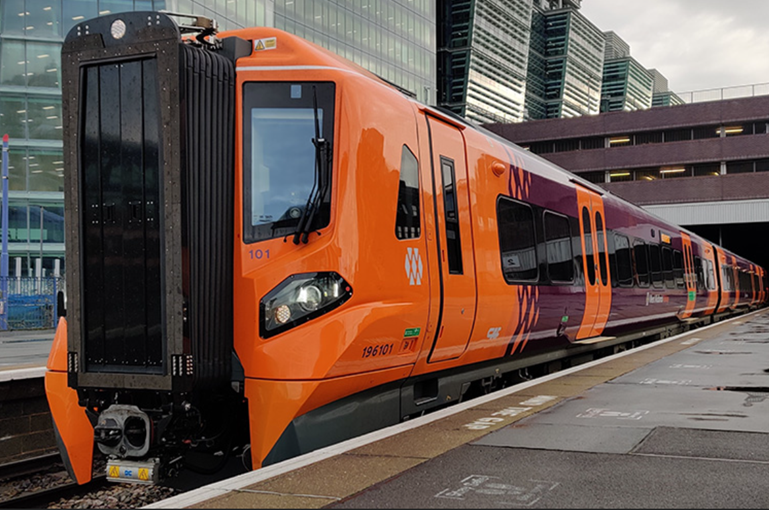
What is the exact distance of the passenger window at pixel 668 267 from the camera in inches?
740

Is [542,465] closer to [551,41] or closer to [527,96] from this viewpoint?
[527,96]

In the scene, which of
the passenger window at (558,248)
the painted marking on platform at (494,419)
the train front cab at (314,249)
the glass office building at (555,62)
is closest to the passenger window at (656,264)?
the passenger window at (558,248)

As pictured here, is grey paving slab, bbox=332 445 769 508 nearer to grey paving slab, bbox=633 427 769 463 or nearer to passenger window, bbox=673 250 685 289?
grey paving slab, bbox=633 427 769 463

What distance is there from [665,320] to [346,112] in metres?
15.3

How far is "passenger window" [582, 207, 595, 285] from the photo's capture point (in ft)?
40.0

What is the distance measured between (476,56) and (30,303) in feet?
259

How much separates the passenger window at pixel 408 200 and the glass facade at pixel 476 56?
8759 cm

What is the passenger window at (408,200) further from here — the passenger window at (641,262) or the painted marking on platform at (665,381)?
the passenger window at (641,262)

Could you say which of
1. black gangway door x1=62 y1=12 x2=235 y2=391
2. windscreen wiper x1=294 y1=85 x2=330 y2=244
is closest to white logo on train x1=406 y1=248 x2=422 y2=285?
windscreen wiper x1=294 y1=85 x2=330 y2=244

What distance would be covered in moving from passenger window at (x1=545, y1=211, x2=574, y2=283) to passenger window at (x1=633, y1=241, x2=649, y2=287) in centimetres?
485

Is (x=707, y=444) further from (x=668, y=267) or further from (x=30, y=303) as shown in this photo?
(x=30, y=303)

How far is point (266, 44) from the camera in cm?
612

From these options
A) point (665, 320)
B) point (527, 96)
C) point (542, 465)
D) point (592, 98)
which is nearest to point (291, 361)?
point (542, 465)

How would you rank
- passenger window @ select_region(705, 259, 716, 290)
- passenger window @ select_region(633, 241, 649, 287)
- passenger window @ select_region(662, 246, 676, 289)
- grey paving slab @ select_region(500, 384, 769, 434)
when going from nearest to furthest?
1. grey paving slab @ select_region(500, 384, 769, 434)
2. passenger window @ select_region(633, 241, 649, 287)
3. passenger window @ select_region(662, 246, 676, 289)
4. passenger window @ select_region(705, 259, 716, 290)
